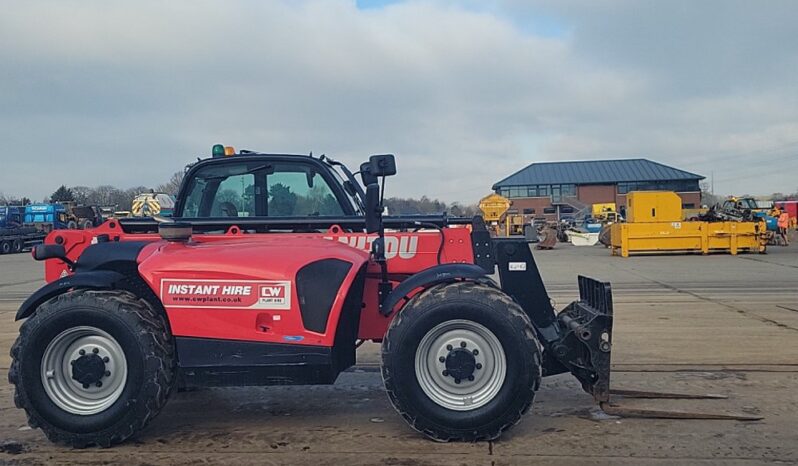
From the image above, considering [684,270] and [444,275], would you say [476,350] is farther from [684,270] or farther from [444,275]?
[684,270]

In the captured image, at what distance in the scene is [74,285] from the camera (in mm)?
4770

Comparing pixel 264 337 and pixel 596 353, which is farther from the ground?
pixel 264 337

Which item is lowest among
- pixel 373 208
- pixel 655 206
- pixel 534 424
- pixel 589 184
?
pixel 534 424

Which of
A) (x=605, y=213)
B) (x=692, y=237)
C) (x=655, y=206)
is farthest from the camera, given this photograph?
(x=605, y=213)

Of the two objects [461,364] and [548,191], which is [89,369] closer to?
[461,364]

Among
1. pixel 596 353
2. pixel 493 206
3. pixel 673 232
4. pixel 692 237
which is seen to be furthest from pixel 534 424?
pixel 493 206

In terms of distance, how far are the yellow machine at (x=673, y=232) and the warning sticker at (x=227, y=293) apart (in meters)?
24.8

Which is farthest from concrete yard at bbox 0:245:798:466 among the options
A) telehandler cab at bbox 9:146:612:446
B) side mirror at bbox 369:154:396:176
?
side mirror at bbox 369:154:396:176

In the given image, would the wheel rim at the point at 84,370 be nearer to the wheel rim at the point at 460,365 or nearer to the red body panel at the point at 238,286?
the red body panel at the point at 238,286

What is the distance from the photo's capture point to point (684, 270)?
20156 mm

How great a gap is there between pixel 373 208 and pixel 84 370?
228 cm

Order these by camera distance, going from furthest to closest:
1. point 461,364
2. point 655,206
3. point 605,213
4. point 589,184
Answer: point 589,184
point 605,213
point 655,206
point 461,364

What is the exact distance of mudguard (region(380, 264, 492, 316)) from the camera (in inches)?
190

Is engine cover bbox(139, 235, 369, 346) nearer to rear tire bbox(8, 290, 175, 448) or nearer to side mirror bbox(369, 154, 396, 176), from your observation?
rear tire bbox(8, 290, 175, 448)
